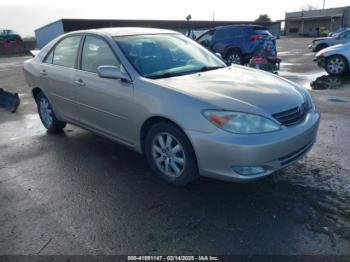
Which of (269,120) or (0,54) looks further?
(0,54)

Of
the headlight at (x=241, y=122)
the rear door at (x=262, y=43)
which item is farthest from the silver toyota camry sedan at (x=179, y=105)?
the rear door at (x=262, y=43)

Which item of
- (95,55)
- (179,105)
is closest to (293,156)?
(179,105)

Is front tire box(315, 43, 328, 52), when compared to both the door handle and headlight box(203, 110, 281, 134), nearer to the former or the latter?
the door handle

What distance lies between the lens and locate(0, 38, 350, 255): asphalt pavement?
8.64ft

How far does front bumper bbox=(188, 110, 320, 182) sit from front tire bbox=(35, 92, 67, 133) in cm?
313

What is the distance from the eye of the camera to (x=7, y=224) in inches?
120

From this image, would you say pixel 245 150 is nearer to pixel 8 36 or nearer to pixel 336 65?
pixel 336 65

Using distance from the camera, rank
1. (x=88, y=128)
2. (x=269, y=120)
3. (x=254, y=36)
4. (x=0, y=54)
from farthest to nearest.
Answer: (x=0, y=54) < (x=254, y=36) < (x=88, y=128) < (x=269, y=120)

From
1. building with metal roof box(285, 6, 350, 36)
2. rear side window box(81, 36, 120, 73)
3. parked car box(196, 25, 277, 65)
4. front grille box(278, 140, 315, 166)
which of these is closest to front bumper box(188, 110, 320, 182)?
front grille box(278, 140, 315, 166)

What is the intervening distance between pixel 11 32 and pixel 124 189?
36.7 metres

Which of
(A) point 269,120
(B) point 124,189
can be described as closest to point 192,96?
(A) point 269,120

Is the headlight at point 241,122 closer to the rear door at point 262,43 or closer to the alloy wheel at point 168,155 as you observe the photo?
the alloy wheel at point 168,155

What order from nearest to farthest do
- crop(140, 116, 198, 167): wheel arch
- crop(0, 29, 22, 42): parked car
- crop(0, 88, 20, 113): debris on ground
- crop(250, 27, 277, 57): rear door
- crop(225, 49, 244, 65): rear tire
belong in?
crop(140, 116, 198, 167): wheel arch → crop(0, 88, 20, 113): debris on ground → crop(250, 27, 277, 57): rear door → crop(225, 49, 244, 65): rear tire → crop(0, 29, 22, 42): parked car

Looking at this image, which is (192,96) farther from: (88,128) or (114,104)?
(88,128)
